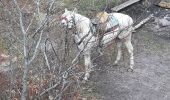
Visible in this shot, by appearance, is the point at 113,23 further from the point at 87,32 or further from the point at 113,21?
the point at 87,32

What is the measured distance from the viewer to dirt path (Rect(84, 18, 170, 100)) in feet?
33.7

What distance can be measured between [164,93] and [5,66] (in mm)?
3774

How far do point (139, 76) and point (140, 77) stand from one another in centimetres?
6

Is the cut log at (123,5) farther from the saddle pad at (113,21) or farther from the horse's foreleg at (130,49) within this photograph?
the saddle pad at (113,21)

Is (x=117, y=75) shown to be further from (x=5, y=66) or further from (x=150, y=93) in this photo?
(x=5, y=66)

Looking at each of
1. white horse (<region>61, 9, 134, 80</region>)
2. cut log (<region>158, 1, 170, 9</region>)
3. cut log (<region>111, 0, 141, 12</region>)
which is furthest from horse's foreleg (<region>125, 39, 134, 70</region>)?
cut log (<region>158, 1, 170, 9</region>)

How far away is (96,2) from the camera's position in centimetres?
1456

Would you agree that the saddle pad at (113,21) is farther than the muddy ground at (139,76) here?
Yes

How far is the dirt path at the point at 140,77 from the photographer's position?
10.3 meters

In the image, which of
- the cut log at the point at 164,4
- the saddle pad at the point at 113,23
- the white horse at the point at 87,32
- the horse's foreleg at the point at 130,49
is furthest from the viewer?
the cut log at the point at 164,4

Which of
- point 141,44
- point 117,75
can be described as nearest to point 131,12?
point 141,44

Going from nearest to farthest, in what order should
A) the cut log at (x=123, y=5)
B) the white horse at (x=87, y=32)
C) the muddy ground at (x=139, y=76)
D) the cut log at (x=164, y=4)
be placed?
the white horse at (x=87, y=32)
the muddy ground at (x=139, y=76)
the cut log at (x=123, y=5)
the cut log at (x=164, y=4)

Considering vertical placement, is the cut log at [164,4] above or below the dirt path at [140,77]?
above

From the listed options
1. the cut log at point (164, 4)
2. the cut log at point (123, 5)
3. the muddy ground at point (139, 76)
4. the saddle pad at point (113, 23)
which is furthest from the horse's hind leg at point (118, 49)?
the cut log at point (164, 4)
